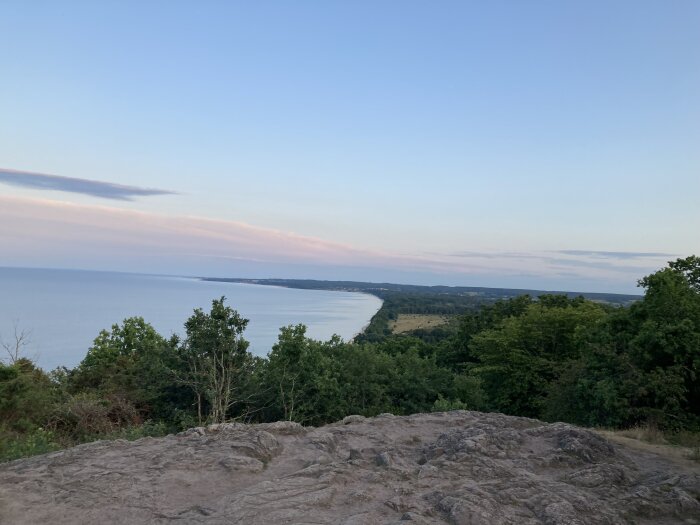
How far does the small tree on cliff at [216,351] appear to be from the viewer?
57.4 feet

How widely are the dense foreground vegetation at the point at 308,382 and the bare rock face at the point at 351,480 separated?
4286 millimetres

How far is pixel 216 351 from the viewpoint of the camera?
706 inches

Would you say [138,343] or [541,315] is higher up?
[541,315]

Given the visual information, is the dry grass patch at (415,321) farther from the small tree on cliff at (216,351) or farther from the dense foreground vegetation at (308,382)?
the small tree on cliff at (216,351)

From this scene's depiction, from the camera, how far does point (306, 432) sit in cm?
956

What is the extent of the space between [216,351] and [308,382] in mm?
3963

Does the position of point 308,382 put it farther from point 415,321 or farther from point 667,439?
point 415,321

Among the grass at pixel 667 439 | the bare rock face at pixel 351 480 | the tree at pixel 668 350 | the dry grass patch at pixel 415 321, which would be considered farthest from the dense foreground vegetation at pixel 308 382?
the dry grass patch at pixel 415 321

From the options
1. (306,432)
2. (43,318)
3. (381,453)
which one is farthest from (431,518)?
(43,318)

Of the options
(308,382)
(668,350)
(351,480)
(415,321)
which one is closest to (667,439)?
(668,350)

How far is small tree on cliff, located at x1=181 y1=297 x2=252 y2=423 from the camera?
57.4 feet

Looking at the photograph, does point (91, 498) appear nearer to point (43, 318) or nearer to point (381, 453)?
point (381, 453)

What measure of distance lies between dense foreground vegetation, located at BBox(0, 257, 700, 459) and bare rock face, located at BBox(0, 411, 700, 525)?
4.29 metres

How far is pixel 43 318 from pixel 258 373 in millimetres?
76398
